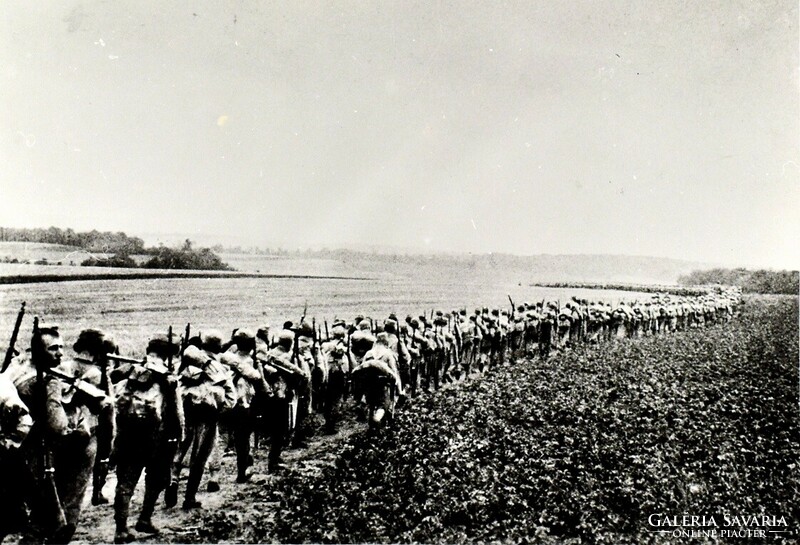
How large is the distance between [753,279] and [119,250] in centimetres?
6036

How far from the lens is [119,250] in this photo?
58.6ft

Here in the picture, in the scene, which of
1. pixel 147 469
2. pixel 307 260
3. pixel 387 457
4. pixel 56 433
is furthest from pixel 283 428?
pixel 307 260

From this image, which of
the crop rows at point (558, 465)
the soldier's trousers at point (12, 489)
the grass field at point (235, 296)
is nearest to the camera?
the soldier's trousers at point (12, 489)

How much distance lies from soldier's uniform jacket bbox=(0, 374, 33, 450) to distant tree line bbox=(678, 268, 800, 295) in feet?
157

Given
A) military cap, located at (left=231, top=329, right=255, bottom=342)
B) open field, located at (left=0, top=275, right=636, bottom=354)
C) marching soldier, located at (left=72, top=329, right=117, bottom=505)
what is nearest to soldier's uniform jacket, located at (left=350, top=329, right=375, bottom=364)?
military cap, located at (left=231, top=329, right=255, bottom=342)

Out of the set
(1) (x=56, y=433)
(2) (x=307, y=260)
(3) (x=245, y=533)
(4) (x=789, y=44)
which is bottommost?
(3) (x=245, y=533)

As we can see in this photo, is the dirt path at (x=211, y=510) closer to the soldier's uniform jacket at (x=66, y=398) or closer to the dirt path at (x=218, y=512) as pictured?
the dirt path at (x=218, y=512)

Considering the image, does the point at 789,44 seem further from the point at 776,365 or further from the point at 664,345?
the point at 664,345

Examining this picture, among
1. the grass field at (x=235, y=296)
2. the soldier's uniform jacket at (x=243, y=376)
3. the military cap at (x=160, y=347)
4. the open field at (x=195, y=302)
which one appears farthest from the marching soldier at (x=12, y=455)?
the grass field at (x=235, y=296)

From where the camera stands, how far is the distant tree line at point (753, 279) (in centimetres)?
4999

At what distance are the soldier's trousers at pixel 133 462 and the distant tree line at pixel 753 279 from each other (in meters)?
46.3

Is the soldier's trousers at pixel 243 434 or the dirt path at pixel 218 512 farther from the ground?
the soldier's trousers at pixel 243 434

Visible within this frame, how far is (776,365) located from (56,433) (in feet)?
60.8

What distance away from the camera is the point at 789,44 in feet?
38.8
